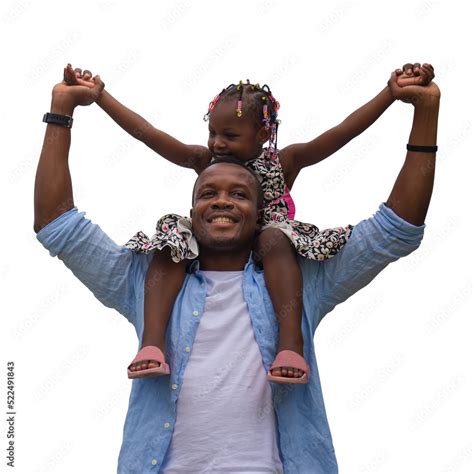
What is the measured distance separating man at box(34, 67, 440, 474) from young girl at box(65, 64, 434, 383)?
0.06 metres

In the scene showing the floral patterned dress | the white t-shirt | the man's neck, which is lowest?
the white t-shirt

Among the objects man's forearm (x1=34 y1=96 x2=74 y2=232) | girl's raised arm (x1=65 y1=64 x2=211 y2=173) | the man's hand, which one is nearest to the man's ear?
girl's raised arm (x1=65 y1=64 x2=211 y2=173)

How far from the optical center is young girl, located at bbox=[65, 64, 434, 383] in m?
3.26

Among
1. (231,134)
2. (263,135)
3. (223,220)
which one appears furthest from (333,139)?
(223,220)

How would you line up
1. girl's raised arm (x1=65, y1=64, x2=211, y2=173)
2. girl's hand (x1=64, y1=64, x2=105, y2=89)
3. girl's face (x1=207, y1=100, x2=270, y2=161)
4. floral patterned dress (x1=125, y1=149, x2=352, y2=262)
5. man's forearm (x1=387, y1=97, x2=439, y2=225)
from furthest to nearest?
girl's raised arm (x1=65, y1=64, x2=211, y2=173), girl's face (x1=207, y1=100, x2=270, y2=161), girl's hand (x1=64, y1=64, x2=105, y2=89), floral patterned dress (x1=125, y1=149, x2=352, y2=262), man's forearm (x1=387, y1=97, x2=439, y2=225)

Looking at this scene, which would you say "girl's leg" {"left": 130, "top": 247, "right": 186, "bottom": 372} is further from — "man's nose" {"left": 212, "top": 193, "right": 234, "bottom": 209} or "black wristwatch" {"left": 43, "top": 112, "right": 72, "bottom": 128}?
"black wristwatch" {"left": 43, "top": 112, "right": 72, "bottom": 128}

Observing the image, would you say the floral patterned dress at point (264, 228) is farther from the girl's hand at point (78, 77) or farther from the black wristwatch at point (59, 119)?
the girl's hand at point (78, 77)

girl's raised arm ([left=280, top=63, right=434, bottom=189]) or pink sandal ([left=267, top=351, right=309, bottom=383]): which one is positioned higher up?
girl's raised arm ([left=280, top=63, right=434, bottom=189])

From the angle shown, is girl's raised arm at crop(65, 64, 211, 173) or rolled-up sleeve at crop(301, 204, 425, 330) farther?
girl's raised arm at crop(65, 64, 211, 173)

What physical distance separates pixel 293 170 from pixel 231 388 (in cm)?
99

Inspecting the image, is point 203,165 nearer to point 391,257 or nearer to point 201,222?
point 201,222

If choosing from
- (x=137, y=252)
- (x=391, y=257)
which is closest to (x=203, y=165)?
(x=137, y=252)

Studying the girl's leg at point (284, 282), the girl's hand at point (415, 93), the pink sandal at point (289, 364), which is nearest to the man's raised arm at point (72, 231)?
the girl's leg at point (284, 282)

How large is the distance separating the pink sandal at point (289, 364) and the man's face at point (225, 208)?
1.49ft
